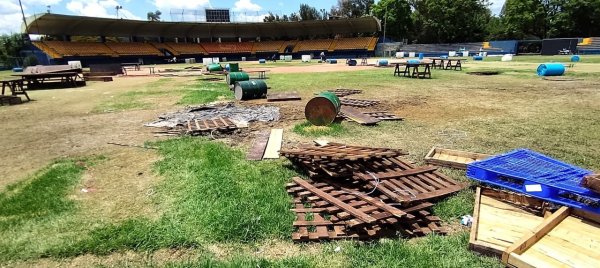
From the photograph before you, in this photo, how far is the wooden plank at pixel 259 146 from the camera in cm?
708

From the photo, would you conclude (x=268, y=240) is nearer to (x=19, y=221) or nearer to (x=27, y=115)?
(x=19, y=221)

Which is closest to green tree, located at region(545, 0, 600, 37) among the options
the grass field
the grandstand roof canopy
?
the grandstand roof canopy

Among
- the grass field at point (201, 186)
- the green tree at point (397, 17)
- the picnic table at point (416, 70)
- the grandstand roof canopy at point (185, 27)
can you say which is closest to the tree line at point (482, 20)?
the green tree at point (397, 17)

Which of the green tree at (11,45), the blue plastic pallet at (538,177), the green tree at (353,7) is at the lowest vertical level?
the blue plastic pallet at (538,177)

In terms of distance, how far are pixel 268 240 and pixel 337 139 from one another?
180 inches

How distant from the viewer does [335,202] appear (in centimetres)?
463

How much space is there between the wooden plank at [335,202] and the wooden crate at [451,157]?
270cm

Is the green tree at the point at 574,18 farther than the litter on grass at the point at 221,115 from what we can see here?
Yes

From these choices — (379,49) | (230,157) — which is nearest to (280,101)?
(230,157)

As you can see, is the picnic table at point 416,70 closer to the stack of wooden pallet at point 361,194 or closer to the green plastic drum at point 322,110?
the green plastic drum at point 322,110

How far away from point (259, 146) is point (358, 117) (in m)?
3.90

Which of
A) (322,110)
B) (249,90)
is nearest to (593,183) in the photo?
(322,110)

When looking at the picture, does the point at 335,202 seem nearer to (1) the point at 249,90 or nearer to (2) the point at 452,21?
(1) the point at 249,90

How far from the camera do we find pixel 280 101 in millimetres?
14398
